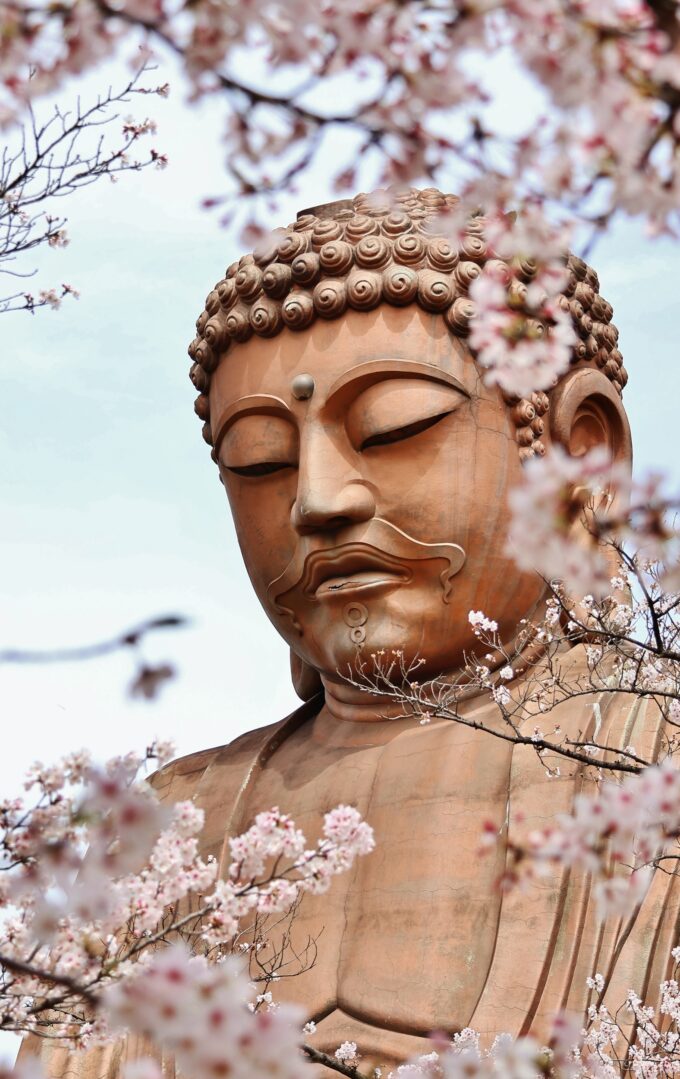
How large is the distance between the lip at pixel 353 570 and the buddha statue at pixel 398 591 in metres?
0.01

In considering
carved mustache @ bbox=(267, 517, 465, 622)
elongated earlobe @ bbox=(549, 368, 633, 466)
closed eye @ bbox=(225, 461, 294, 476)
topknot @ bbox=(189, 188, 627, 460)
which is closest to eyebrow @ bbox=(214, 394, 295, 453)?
closed eye @ bbox=(225, 461, 294, 476)

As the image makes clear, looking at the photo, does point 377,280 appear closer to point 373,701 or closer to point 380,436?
point 380,436

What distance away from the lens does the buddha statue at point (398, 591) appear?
618 cm

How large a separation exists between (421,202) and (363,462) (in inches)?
51.4

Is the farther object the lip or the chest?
the lip

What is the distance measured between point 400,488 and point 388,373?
0.47 meters

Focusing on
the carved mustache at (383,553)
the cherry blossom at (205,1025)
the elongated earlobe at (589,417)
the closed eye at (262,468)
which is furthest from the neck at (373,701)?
the cherry blossom at (205,1025)

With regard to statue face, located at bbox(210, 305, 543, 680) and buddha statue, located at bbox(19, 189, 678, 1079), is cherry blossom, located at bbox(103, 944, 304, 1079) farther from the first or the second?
statue face, located at bbox(210, 305, 543, 680)

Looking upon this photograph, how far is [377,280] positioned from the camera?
7.07 metres

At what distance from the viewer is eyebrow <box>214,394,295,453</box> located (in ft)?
23.3

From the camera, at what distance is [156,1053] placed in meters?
6.88

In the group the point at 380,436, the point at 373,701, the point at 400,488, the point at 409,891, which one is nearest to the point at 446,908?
the point at 409,891

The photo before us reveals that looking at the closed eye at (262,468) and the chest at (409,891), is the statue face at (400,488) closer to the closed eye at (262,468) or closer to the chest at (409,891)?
the closed eye at (262,468)

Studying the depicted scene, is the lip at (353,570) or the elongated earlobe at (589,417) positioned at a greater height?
the elongated earlobe at (589,417)
